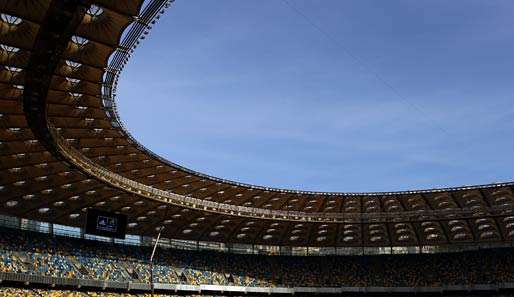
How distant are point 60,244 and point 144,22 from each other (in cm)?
5044

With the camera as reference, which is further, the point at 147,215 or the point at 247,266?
the point at 247,266

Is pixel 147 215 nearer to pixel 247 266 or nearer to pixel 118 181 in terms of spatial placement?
pixel 118 181

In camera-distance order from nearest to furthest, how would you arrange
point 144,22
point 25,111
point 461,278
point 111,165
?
point 144,22
point 25,111
point 111,165
point 461,278

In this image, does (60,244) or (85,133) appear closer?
(85,133)

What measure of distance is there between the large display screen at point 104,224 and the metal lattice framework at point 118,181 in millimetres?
3726

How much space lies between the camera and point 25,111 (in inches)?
1672

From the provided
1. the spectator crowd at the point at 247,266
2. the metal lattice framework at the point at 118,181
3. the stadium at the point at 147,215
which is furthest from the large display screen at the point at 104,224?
the spectator crowd at the point at 247,266

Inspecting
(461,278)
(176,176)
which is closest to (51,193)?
(176,176)

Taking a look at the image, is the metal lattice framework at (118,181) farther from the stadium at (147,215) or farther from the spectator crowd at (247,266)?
the spectator crowd at (247,266)

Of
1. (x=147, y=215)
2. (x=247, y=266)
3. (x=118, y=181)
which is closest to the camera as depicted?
(x=118, y=181)

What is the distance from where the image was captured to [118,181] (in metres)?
61.1

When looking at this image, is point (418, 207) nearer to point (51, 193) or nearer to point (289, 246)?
point (289, 246)

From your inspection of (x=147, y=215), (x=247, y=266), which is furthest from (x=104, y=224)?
(x=247, y=266)

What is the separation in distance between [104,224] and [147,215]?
675 inches
